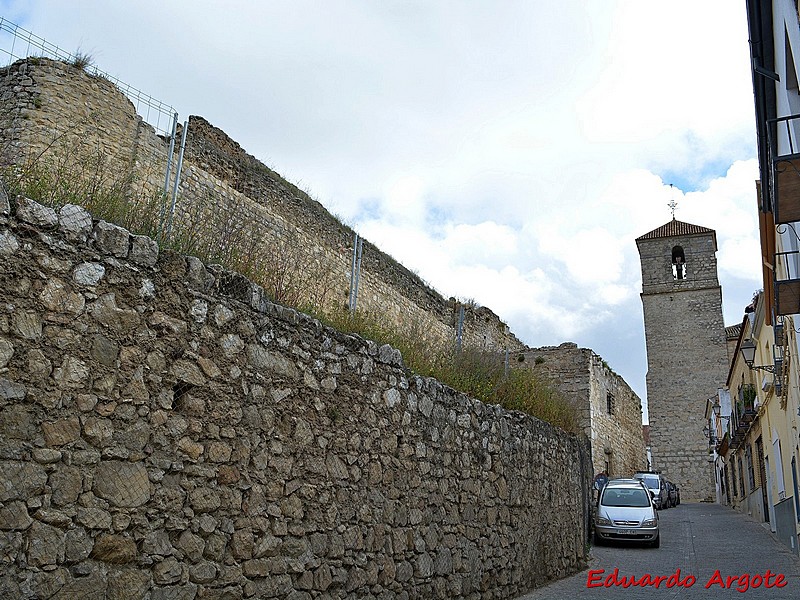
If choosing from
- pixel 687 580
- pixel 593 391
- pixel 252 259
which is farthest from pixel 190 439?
pixel 593 391

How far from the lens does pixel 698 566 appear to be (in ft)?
39.8

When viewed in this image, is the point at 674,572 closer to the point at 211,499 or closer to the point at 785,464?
the point at 785,464

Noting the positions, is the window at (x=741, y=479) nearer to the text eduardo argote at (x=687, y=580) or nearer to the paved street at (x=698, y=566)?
the paved street at (x=698, y=566)

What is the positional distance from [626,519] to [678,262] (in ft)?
91.4

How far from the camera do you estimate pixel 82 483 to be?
3.80m

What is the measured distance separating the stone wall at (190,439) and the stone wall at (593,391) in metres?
15.0

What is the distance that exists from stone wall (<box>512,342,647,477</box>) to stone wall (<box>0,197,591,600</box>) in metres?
15.0

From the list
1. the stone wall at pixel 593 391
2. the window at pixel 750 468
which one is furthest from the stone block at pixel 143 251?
the window at pixel 750 468

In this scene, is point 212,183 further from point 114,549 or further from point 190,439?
point 114,549

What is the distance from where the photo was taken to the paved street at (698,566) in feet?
31.1

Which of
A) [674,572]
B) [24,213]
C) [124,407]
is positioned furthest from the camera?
[674,572]

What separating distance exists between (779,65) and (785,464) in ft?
30.1

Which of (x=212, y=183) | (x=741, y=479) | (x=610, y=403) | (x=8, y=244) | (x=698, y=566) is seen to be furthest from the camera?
(x=610, y=403)

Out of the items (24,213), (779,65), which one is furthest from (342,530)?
(779,65)
